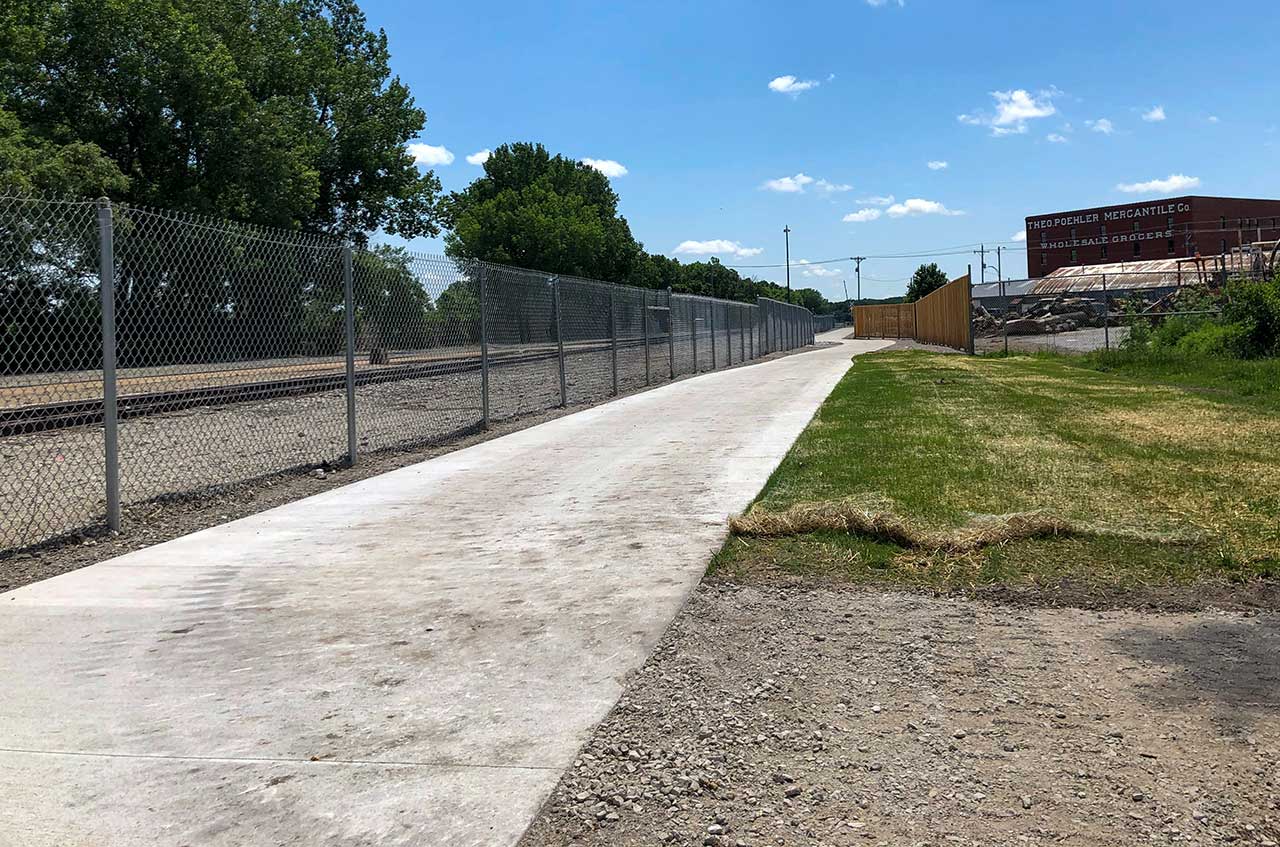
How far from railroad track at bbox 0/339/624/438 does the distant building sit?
87684 millimetres

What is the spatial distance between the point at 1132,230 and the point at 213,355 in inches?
4048

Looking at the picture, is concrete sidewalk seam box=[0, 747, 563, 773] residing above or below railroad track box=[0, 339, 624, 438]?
below

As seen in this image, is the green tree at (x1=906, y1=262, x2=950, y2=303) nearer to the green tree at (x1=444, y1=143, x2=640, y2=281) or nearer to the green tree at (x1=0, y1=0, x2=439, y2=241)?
the green tree at (x1=444, y1=143, x2=640, y2=281)

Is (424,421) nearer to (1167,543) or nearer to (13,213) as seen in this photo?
(13,213)

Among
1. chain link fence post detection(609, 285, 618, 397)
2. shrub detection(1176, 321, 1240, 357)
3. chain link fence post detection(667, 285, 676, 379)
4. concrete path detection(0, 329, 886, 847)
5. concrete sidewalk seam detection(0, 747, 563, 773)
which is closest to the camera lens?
concrete path detection(0, 329, 886, 847)

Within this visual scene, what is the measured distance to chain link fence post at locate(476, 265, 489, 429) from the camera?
447 inches

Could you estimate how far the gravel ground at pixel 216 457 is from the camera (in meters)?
6.05

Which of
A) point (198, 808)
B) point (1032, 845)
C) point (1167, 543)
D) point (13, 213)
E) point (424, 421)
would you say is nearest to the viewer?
point (1032, 845)

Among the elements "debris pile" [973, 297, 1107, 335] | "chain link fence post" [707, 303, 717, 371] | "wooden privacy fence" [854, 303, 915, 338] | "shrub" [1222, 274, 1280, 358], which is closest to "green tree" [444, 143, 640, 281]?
"wooden privacy fence" [854, 303, 915, 338]

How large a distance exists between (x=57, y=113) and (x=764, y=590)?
94.6 feet

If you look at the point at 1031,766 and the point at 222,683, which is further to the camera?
the point at 222,683

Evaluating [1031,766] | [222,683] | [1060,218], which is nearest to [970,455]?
[1031,766]

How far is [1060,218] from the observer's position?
100 m

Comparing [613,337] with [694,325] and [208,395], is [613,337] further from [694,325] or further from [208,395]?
[208,395]
